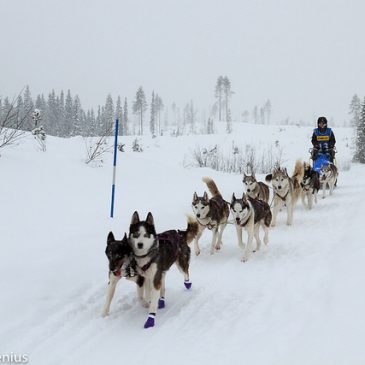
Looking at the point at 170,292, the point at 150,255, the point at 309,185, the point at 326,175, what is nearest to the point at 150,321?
the point at 150,255

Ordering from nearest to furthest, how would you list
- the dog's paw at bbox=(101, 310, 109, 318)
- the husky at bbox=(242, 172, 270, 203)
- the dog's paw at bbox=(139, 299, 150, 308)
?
1. the dog's paw at bbox=(101, 310, 109, 318)
2. the dog's paw at bbox=(139, 299, 150, 308)
3. the husky at bbox=(242, 172, 270, 203)

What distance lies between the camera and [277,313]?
353cm

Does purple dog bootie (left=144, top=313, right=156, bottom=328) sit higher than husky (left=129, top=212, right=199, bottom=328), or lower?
lower

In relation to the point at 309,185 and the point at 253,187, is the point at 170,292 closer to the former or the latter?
the point at 253,187

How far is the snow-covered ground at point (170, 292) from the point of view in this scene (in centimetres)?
299

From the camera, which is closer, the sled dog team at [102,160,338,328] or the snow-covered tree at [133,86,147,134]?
the sled dog team at [102,160,338,328]

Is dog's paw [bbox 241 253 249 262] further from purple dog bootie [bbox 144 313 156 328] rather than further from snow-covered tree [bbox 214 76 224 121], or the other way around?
snow-covered tree [bbox 214 76 224 121]

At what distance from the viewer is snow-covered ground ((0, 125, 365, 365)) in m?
2.99

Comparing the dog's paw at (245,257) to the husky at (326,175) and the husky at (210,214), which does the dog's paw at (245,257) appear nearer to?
the husky at (210,214)

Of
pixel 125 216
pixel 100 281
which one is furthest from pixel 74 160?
pixel 100 281

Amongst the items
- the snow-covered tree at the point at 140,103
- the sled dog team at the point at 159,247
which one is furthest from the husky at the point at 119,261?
the snow-covered tree at the point at 140,103

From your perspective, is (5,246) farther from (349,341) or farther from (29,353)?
(349,341)

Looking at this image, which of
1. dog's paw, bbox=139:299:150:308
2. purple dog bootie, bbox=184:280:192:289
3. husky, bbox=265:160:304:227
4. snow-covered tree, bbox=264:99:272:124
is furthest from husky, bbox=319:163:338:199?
snow-covered tree, bbox=264:99:272:124

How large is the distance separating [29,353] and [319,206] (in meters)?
7.89
